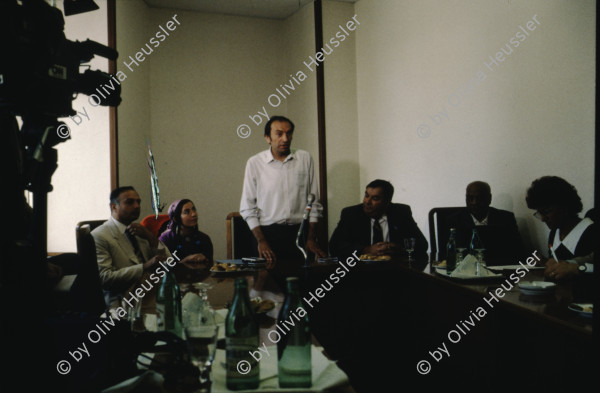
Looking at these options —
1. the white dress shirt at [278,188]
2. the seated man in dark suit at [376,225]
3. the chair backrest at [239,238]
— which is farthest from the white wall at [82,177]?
the seated man in dark suit at [376,225]

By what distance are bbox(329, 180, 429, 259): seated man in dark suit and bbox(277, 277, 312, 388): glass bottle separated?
2007 mm

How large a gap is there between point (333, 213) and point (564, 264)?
118 inches

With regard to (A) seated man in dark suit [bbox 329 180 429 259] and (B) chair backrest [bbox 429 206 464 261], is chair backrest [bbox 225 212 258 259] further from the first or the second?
(B) chair backrest [bbox 429 206 464 261]

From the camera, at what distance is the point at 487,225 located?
2.84 meters

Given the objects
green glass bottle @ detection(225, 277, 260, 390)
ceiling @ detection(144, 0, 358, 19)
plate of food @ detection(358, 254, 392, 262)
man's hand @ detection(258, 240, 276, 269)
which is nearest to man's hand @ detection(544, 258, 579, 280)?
plate of food @ detection(358, 254, 392, 262)

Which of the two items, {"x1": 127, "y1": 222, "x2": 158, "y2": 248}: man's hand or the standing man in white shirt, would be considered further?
the standing man in white shirt

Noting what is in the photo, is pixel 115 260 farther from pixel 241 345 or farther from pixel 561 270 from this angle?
pixel 561 270

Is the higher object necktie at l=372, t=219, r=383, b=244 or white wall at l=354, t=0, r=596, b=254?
white wall at l=354, t=0, r=596, b=254

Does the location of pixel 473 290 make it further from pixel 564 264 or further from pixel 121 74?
pixel 121 74

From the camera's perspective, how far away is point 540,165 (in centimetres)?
283

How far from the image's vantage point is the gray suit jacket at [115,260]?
2.18 meters

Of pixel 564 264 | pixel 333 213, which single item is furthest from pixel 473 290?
pixel 333 213

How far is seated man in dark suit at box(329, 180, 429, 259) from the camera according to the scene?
2.93 metres

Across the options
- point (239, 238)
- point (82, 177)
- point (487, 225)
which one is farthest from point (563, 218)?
point (82, 177)
